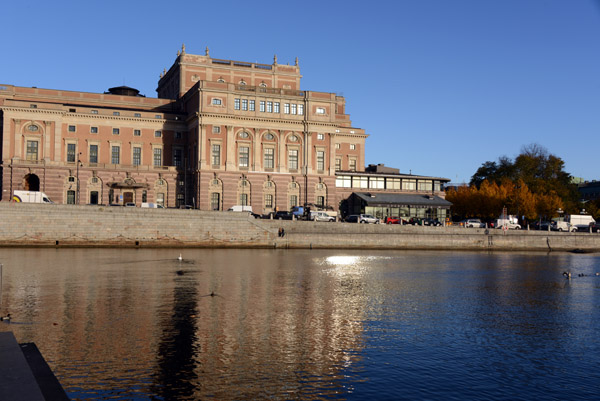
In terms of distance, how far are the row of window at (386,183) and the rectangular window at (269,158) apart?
13.5 metres

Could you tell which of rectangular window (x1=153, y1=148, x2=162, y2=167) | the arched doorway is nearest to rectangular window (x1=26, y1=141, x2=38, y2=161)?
the arched doorway

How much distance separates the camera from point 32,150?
9562 cm

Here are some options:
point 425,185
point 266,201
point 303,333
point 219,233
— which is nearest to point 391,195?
point 425,185

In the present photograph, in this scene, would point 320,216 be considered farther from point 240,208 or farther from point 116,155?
point 116,155

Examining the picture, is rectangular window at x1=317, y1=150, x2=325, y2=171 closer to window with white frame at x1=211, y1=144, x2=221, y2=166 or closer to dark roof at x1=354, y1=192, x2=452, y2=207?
dark roof at x1=354, y1=192, x2=452, y2=207

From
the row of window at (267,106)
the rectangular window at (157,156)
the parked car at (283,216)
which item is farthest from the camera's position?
the rectangular window at (157,156)

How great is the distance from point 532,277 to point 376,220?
41001 millimetres

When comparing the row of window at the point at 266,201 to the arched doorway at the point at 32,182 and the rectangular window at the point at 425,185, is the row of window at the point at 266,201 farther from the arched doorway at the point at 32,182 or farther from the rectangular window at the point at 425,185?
the arched doorway at the point at 32,182

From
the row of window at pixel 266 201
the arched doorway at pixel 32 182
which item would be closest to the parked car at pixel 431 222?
the row of window at pixel 266 201

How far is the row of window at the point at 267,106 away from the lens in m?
101

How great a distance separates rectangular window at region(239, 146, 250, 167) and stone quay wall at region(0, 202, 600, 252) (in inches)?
835

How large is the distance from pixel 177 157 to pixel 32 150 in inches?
960

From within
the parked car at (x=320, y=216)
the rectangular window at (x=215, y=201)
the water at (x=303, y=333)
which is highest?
the rectangular window at (x=215, y=201)

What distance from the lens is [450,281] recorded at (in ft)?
158
